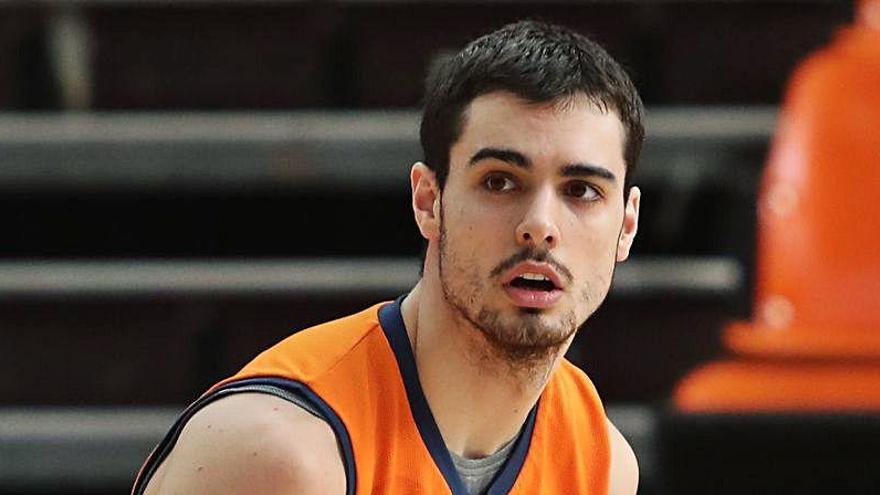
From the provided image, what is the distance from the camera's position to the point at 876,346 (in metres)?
4.54

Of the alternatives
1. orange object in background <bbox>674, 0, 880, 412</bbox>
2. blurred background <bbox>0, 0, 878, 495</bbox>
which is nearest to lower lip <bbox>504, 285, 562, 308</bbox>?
orange object in background <bbox>674, 0, 880, 412</bbox>

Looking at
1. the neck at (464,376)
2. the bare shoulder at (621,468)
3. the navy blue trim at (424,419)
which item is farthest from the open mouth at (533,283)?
the bare shoulder at (621,468)

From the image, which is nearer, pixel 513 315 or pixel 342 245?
pixel 513 315

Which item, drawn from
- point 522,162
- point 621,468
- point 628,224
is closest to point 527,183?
point 522,162

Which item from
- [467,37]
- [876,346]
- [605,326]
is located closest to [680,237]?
[605,326]

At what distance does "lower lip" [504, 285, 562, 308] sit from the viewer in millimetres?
2369

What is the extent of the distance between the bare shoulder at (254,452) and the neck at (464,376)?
0.81 feet

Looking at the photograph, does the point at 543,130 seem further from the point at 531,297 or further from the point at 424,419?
the point at 424,419

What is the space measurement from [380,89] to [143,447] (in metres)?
1.51

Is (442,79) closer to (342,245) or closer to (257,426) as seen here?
(257,426)

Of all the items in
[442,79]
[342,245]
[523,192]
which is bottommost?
[523,192]

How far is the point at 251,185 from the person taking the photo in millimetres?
5695

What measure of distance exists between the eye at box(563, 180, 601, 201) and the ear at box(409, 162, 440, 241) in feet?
0.69

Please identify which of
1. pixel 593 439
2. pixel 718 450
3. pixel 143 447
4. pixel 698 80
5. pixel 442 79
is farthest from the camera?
pixel 698 80
